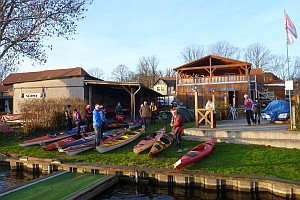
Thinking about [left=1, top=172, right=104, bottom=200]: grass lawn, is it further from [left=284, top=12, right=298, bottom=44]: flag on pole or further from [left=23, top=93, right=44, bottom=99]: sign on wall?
[left=23, top=93, right=44, bottom=99]: sign on wall

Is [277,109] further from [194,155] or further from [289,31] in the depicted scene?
[194,155]

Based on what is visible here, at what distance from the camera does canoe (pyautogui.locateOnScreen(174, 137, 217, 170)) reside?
8422mm

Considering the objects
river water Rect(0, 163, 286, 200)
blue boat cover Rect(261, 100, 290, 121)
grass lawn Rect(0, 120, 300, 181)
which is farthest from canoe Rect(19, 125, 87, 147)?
blue boat cover Rect(261, 100, 290, 121)

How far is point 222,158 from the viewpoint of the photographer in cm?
934

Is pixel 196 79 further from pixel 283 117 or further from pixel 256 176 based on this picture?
pixel 256 176

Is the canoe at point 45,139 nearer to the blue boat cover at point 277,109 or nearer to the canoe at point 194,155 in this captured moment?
the canoe at point 194,155

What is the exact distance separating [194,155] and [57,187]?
4.40m

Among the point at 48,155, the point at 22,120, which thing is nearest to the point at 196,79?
the point at 22,120

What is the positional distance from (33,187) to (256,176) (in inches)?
255

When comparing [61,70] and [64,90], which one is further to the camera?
[61,70]

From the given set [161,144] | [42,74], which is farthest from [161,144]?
[42,74]

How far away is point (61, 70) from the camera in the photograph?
3303cm

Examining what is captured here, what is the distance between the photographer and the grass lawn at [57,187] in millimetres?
7090

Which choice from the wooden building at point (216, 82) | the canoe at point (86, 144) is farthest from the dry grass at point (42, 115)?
the wooden building at point (216, 82)
